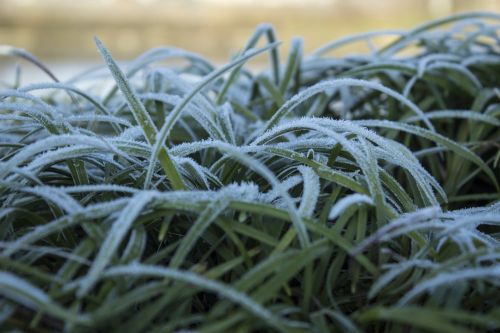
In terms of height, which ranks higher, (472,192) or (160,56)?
(160,56)

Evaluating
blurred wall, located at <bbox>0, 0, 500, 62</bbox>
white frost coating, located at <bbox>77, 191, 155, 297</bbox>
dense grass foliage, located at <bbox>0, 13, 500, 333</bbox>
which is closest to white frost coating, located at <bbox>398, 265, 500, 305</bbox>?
dense grass foliage, located at <bbox>0, 13, 500, 333</bbox>

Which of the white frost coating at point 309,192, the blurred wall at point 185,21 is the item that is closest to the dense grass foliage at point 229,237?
the white frost coating at point 309,192

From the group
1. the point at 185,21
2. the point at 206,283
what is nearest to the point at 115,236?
the point at 206,283

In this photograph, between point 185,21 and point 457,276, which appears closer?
point 457,276

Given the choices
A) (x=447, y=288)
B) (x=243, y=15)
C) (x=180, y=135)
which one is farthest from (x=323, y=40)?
(x=447, y=288)

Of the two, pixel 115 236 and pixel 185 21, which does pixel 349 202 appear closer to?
pixel 115 236

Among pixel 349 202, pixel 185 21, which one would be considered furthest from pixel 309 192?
pixel 185 21

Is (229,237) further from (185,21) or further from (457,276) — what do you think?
(185,21)

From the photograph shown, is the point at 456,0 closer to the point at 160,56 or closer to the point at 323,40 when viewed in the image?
the point at 323,40
